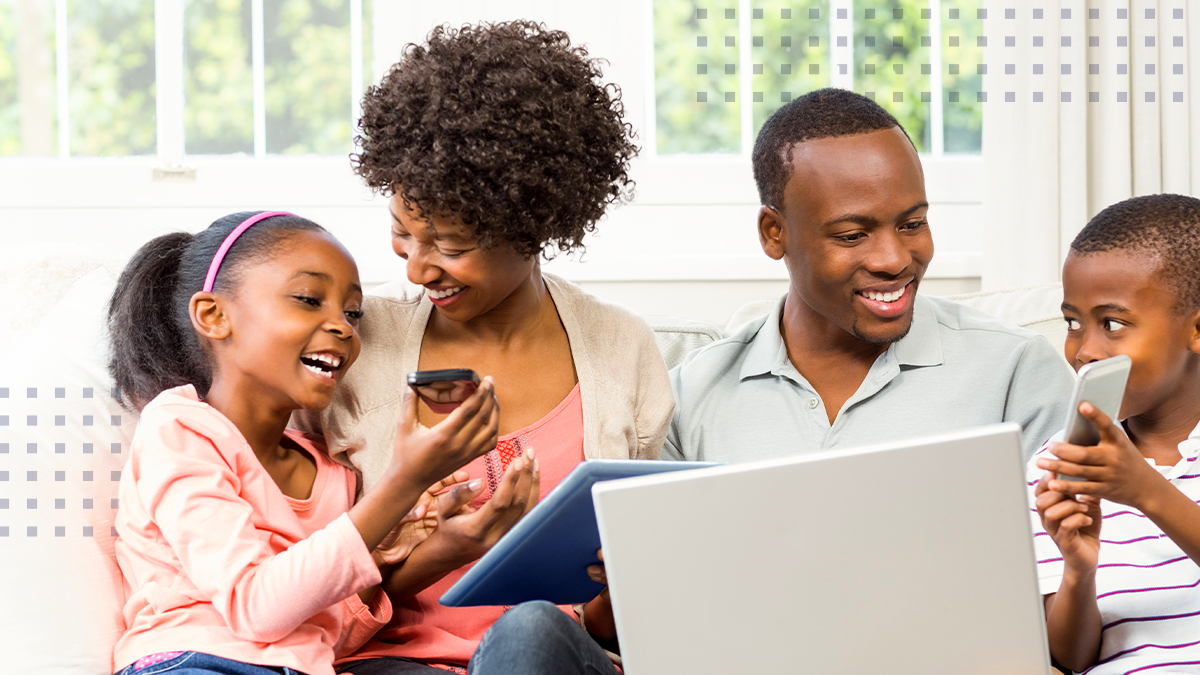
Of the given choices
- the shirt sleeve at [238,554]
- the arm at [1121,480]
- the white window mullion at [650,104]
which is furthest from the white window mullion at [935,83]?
the shirt sleeve at [238,554]

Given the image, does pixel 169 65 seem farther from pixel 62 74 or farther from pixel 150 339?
pixel 150 339

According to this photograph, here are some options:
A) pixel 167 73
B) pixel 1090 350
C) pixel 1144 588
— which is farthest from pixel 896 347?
pixel 167 73

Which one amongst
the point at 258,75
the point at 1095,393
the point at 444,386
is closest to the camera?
the point at 1095,393

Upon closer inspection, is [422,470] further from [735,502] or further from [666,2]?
[666,2]

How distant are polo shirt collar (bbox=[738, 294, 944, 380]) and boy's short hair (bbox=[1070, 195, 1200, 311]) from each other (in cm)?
27

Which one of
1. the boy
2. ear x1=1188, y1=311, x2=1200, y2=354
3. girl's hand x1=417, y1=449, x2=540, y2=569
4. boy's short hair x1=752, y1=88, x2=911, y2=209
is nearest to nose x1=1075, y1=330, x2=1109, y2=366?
the boy

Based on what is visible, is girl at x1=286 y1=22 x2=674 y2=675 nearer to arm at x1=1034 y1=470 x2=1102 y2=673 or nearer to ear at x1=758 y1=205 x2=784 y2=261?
ear at x1=758 y1=205 x2=784 y2=261

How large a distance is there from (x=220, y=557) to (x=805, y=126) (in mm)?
1000

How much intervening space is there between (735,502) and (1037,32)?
75.9 inches

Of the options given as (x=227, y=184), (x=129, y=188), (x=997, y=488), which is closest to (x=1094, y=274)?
(x=997, y=488)

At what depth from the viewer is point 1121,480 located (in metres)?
0.99

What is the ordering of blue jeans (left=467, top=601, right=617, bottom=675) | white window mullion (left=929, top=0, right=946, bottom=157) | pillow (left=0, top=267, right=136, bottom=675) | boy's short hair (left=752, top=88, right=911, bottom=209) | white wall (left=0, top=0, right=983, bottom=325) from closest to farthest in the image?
blue jeans (left=467, top=601, right=617, bottom=675), pillow (left=0, top=267, right=136, bottom=675), boy's short hair (left=752, top=88, right=911, bottom=209), white wall (left=0, top=0, right=983, bottom=325), white window mullion (left=929, top=0, right=946, bottom=157)

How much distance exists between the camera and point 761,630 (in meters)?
0.82

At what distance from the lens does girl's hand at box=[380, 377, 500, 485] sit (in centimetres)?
104
